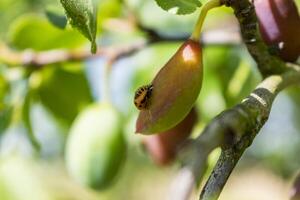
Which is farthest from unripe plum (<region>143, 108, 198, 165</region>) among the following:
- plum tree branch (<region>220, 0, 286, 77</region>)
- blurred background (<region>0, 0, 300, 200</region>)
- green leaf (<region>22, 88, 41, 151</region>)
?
plum tree branch (<region>220, 0, 286, 77</region>)

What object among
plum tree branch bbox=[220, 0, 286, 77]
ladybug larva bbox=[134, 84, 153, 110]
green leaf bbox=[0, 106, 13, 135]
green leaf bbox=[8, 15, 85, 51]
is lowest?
green leaf bbox=[0, 106, 13, 135]

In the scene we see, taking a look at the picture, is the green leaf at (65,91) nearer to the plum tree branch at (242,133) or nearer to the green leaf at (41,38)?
the green leaf at (41,38)

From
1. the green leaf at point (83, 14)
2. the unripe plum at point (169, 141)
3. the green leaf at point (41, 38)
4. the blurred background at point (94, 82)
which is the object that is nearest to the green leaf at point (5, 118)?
the blurred background at point (94, 82)

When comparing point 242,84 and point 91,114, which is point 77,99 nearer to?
point 91,114

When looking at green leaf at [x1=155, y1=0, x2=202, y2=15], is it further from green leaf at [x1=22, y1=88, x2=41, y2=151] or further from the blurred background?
green leaf at [x1=22, y1=88, x2=41, y2=151]

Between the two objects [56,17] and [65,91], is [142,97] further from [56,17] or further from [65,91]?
[65,91]

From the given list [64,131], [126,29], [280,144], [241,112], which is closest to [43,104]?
[64,131]
